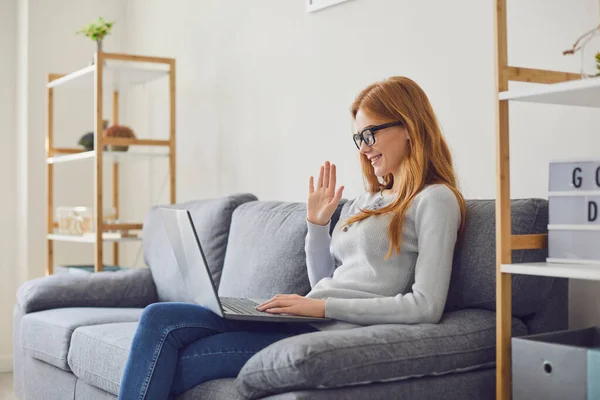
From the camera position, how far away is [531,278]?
6.27 ft

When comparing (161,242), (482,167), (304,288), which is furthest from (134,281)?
(482,167)

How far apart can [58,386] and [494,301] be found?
1.66 meters

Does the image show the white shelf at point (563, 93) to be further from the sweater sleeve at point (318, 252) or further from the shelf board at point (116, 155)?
the shelf board at point (116, 155)

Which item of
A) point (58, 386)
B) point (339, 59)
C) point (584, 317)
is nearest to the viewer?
point (584, 317)

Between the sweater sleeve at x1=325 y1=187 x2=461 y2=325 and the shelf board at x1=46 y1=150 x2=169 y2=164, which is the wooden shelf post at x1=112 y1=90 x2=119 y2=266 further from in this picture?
the sweater sleeve at x1=325 y1=187 x2=461 y2=325

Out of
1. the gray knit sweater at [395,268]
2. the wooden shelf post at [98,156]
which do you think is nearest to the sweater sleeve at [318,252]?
the gray knit sweater at [395,268]

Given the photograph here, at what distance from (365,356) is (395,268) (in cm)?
38

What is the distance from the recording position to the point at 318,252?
7.38 ft

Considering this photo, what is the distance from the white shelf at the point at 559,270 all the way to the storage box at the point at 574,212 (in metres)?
0.04

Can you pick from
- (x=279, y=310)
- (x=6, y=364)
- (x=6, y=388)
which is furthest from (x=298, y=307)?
(x=6, y=364)

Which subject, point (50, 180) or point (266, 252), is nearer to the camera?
point (266, 252)

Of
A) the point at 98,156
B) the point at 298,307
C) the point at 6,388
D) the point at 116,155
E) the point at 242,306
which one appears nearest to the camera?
the point at 298,307

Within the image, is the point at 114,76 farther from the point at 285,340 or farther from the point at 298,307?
the point at 285,340

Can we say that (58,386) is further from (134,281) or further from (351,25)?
(351,25)
